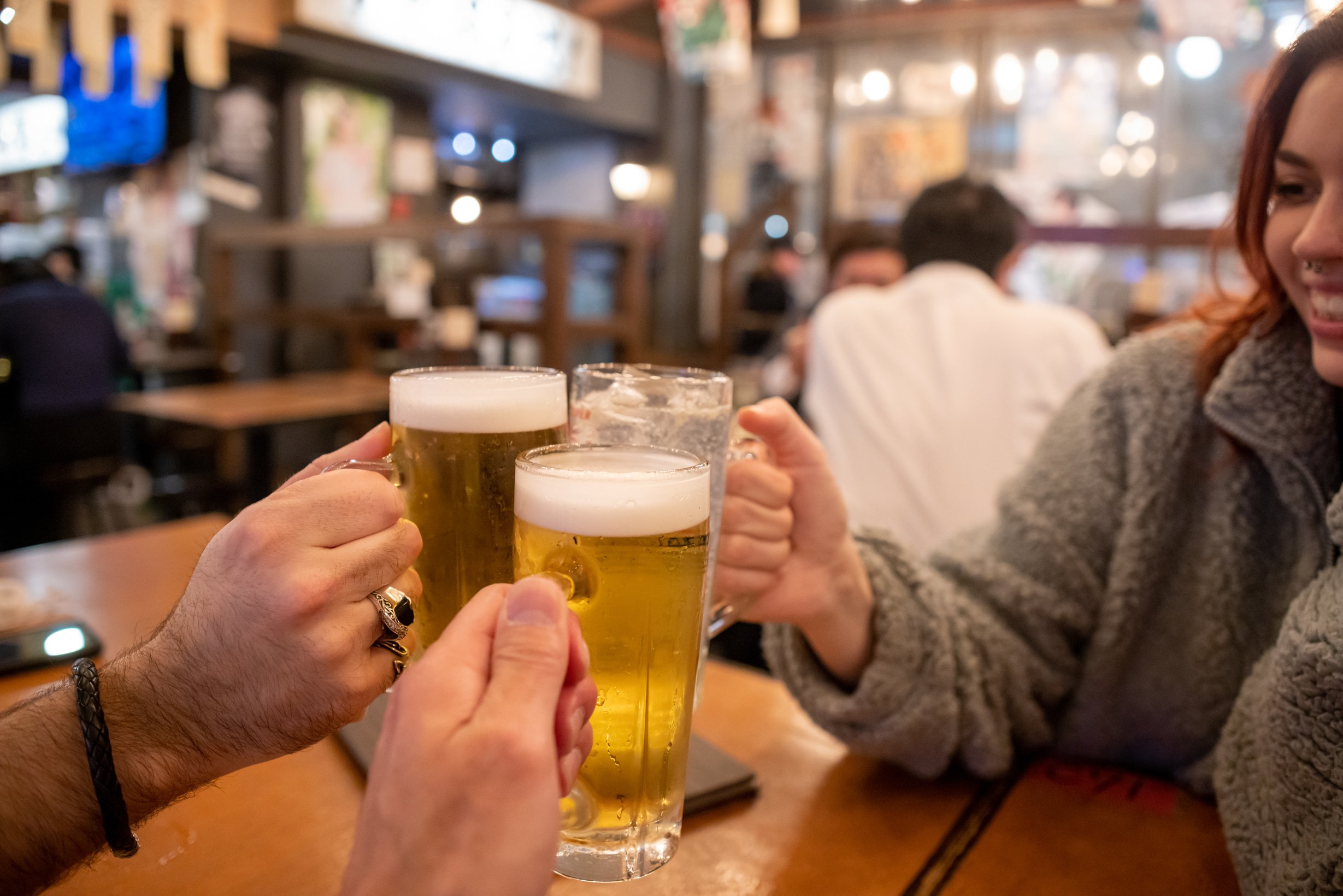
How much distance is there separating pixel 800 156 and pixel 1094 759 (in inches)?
295

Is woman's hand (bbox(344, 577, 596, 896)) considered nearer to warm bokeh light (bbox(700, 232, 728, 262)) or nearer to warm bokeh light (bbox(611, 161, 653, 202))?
warm bokeh light (bbox(700, 232, 728, 262))

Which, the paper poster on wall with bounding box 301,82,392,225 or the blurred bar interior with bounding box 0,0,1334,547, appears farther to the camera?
Answer: the paper poster on wall with bounding box 301,82,392,225

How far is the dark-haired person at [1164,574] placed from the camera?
2.81 ft

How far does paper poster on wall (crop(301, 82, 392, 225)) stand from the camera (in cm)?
635

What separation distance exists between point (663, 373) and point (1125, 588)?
0.65 metres

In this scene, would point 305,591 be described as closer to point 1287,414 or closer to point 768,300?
point 1287,414

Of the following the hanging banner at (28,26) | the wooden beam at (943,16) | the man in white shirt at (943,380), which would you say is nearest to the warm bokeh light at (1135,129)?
the wooden beam at (943,16)

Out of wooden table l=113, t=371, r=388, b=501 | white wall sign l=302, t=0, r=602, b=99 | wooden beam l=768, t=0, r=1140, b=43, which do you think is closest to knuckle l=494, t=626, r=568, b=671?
wooden table l=113, t=371, r=388, b=501

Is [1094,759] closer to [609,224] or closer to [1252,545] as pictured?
[1252,545]

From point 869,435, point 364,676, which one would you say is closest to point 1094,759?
point 364,676

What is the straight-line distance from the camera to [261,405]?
148 inches

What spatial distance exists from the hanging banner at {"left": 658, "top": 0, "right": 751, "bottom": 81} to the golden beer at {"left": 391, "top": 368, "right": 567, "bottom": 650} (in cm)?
506

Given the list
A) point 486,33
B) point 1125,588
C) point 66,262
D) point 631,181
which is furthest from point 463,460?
point 631,181

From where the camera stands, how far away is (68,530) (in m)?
4.75
